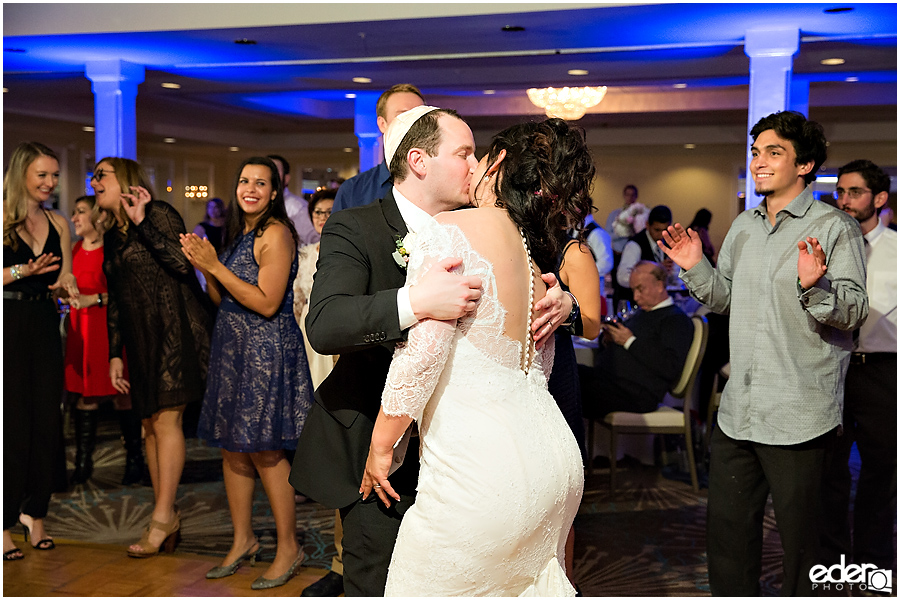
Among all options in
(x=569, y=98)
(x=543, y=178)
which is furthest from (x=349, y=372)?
(x=569, y=98)

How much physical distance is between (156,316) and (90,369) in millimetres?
1439

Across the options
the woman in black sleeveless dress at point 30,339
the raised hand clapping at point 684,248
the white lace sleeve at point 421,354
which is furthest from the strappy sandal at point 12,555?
the raised hand clapping at point 684,248

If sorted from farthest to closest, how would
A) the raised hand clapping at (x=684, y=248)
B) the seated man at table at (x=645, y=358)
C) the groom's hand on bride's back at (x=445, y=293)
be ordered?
the seated man at table at (x=645, y=358) < the raised hand clapping at (x=684, y=248) < the groom's hand on bride's back at (x=445, y=293)

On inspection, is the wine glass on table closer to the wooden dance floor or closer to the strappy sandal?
the wooden dance floor

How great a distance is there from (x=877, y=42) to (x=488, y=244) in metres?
5.43

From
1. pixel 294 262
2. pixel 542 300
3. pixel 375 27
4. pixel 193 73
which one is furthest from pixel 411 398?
pixel 193 73

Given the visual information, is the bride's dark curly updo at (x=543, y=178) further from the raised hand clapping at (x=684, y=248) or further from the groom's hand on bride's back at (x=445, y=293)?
the raised hand clapping at (x=684, y=248)

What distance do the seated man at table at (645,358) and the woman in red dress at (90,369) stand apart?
265 cm

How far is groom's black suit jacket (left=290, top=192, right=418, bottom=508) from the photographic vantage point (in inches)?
74.5

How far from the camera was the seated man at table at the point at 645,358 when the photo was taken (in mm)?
4676

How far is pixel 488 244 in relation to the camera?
172cm

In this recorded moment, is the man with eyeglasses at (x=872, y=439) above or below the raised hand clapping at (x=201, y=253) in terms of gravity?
below

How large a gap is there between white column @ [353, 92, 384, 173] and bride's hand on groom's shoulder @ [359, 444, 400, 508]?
8231 millimetres

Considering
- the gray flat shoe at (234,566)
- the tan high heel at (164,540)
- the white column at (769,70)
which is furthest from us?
the white column at (769,70)
